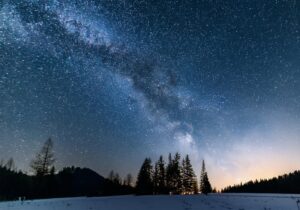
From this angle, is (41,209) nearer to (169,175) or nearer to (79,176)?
(169,175)

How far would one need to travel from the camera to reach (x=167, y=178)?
260 ft

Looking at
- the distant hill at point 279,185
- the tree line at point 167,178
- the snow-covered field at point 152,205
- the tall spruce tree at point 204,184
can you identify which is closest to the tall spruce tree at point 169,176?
the tree line at point 167,178

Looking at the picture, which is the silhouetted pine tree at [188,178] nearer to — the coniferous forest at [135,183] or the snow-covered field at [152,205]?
the coniferous forest at [135,183]

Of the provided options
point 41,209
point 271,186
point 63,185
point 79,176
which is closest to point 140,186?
point 63,185

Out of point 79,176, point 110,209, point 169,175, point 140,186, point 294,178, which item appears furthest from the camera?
point 79,176

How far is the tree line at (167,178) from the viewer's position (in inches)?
2945

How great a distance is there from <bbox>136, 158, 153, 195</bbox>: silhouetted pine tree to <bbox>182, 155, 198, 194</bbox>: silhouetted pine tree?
10.9 metres

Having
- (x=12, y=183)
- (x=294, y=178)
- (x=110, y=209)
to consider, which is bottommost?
(x=110, y=209)

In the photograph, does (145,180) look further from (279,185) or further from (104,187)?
(279,185)

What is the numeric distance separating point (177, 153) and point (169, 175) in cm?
853

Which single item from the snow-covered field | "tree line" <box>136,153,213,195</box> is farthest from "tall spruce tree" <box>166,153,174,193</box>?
the snow-covered field

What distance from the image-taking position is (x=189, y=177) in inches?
3223

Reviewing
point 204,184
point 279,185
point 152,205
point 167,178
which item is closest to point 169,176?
point 167,178

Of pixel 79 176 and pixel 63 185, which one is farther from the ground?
pixel 79 176
